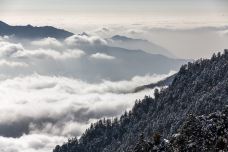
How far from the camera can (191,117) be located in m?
83.1

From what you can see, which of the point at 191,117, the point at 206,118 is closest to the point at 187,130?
the point at 191,117

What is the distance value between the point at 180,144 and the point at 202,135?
451 cm

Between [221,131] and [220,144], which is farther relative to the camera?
[221,131]

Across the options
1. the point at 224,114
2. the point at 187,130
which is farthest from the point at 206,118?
the point at 187,130

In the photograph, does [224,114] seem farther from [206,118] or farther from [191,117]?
[191,117]

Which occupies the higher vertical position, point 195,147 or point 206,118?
point 206,118

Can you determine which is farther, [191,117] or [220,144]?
[191,117]

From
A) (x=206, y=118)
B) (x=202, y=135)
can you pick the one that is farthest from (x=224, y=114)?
(x=202, y=135)

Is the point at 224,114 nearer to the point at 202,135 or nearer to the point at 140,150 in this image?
the point at 202,135

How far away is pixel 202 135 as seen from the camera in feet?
270

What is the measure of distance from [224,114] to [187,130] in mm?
11173

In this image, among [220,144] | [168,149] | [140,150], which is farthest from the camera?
[140,150]

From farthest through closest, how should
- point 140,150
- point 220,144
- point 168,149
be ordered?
point 140,150 < point 168,149 < point 220,144

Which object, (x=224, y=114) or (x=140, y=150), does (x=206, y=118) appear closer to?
(x=224, y=114)
